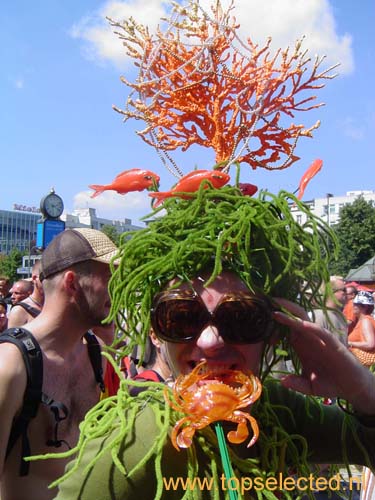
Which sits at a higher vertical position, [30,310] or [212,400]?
[212,400]

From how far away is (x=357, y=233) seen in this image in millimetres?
43000

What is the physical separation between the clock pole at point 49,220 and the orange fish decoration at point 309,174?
28.5 feet

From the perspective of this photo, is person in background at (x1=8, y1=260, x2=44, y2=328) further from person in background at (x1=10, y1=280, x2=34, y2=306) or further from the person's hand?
the person's hand

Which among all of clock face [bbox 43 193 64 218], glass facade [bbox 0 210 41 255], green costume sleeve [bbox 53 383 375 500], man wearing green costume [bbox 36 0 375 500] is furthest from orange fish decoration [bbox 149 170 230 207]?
glass facade [bbox 0 210 41 255]

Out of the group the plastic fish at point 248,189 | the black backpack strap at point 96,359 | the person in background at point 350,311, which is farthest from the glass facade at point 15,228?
the plastic fish at point 248,189

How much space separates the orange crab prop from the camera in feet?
3.91

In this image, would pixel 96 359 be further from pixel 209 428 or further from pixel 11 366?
pixel 209 428

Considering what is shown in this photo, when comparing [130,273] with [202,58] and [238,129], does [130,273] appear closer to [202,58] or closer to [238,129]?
[238,129]

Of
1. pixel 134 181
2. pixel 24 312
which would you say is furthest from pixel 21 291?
pixel 134 181

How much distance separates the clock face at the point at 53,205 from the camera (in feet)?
33.9

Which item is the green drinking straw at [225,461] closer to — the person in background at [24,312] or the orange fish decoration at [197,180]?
the orange fish decoration at [197,180]

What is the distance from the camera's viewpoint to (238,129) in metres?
3.99

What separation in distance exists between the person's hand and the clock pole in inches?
349

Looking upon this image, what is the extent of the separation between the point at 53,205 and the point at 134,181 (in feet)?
29.9
